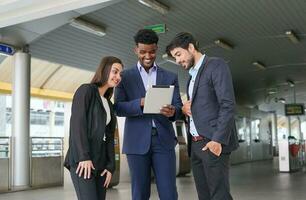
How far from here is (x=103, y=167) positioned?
2842 mm

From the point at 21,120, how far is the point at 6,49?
5.26ft

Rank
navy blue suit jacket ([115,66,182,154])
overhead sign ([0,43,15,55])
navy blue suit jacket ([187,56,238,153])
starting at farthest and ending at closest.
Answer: overhead sign ([0,43,15,55]), navy blue suit jacket ([115,66,182,154]), navy blue suit jacket ([187,56,238,153])

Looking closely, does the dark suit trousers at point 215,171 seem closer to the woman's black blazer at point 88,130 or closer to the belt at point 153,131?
the belt at point 153,131

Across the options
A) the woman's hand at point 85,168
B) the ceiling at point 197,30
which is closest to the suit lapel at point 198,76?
the woman's hand at point 85,168

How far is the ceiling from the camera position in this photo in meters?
10.2

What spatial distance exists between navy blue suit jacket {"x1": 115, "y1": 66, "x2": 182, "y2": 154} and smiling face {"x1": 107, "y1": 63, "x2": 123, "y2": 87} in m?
0.19

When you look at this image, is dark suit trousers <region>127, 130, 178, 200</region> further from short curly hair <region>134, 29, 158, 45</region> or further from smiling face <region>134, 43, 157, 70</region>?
short curly hair <region>134, 29, 158, 45</region>

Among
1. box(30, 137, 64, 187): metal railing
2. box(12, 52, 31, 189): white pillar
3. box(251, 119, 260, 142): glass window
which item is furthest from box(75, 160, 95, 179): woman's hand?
box(251, 119, 260, 142): glass window

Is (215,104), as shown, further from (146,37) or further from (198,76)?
(146,37)

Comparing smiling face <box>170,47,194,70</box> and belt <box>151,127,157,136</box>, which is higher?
smiling face <box>170,47,194,70</box>

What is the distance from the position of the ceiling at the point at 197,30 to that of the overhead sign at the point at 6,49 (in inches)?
13.6

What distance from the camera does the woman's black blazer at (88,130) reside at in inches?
106

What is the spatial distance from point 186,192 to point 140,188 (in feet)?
18.8

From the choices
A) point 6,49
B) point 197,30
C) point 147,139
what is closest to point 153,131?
point 147,139
